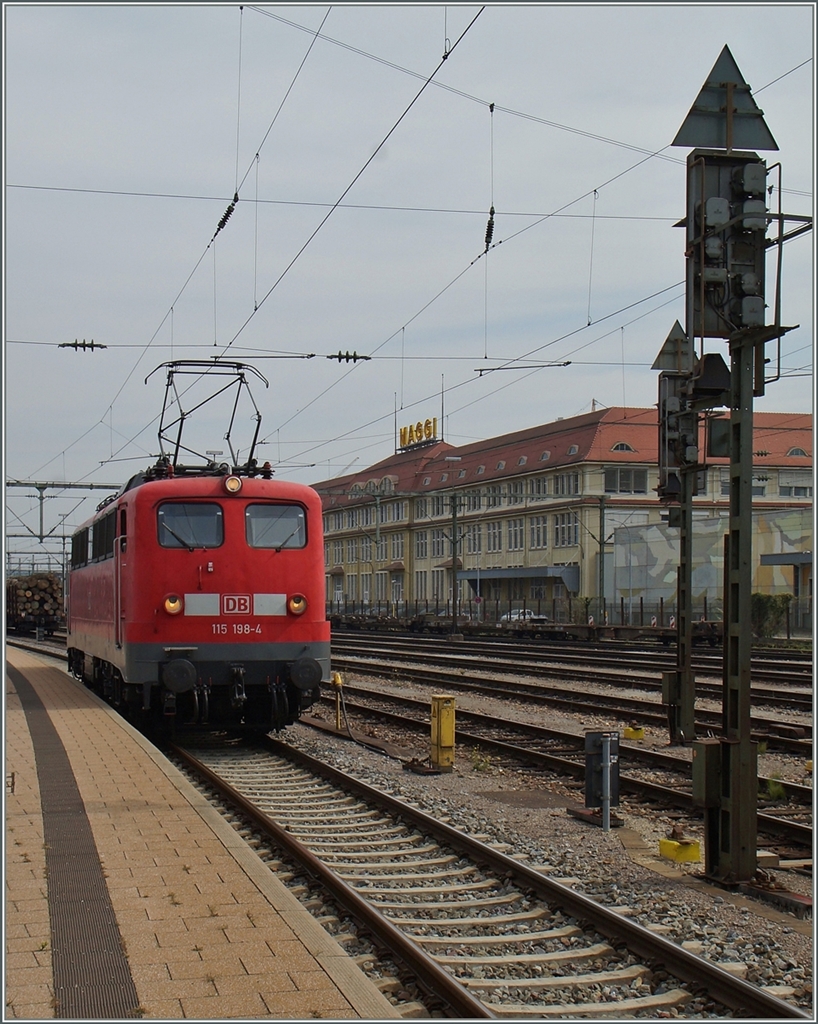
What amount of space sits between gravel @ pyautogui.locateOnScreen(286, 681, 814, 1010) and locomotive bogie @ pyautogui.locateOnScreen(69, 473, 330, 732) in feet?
4.18

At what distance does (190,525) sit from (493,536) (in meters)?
64.5

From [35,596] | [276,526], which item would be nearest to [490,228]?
[276,526]

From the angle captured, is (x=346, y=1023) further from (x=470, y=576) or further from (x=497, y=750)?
(x=470, y=576)

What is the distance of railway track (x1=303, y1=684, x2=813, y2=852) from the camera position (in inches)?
380

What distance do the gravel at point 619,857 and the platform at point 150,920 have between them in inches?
81.1

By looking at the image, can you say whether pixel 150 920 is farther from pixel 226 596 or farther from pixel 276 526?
pixel 276 526

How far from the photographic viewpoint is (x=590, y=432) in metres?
66.6

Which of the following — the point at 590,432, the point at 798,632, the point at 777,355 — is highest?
the point at 590,432

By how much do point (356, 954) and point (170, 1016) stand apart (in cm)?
149

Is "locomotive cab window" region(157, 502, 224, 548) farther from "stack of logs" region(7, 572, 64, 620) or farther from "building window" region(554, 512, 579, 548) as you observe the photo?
"building window" region(554, 512, 579, 548)

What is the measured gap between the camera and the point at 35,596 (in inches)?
2297

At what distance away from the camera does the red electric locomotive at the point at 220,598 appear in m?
12.8

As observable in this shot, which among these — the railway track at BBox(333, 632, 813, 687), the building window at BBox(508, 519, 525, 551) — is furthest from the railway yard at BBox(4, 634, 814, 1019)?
the building window at BBox(508, 519, 525, 551)

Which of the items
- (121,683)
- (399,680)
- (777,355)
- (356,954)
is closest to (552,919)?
(356,954)
